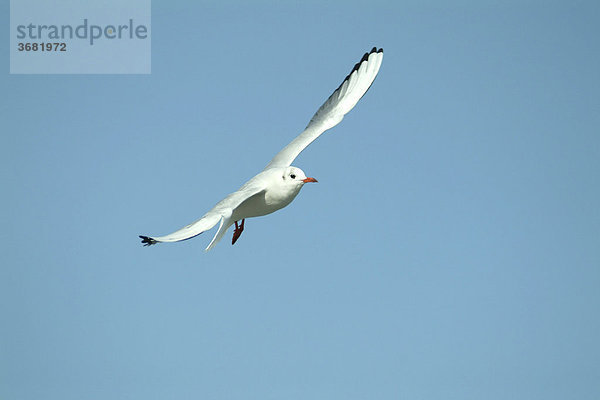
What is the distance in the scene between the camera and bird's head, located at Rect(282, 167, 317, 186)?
34.1ft

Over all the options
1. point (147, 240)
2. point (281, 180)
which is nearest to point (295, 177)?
point (281, 180)

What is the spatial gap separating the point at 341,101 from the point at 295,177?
3608 mm

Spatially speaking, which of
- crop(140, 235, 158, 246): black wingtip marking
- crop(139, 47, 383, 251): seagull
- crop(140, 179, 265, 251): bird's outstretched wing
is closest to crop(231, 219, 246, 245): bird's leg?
crop(139, 47, 383, 251): seagull

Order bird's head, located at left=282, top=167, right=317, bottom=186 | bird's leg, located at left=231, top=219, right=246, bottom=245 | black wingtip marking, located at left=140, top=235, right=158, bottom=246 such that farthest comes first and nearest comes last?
bird's leg, located at left=231, top=219, right=246, bottom=245
bird's head, located at left=282, top=167, right=317, bottom=186
black wingtip marking, located at left=140, top=235, right=158, bottom=246

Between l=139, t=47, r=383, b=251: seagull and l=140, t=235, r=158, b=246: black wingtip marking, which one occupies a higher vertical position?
l=139, t=47, r=383, b=251: seagull

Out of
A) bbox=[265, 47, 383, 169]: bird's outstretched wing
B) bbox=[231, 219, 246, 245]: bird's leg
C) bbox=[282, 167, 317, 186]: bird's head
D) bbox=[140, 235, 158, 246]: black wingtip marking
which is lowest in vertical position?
bbox=[140, 235, 158, 246]: black wingtip marking

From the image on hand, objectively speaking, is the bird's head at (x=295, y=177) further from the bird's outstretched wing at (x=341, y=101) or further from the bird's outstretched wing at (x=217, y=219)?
the bird's outstretched wing at (x=341, y=101)

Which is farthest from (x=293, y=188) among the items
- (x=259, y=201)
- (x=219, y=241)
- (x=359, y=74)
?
(x=359, y=74)

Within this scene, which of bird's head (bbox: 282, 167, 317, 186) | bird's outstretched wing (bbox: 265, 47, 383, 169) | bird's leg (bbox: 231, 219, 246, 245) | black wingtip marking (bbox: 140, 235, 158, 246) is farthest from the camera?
A: bird's outstretched wing (bbox: 265, 47, 383, 169)

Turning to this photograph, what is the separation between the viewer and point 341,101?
44.8 feet

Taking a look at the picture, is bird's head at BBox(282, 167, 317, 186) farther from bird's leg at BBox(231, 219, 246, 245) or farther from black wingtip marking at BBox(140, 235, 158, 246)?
black wingtip marking at BBox(140, 235, 158, 246)

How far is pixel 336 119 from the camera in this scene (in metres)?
13.2

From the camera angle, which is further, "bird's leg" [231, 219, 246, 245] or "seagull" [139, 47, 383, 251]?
"bird's leg" [231, 219, 246, 245]

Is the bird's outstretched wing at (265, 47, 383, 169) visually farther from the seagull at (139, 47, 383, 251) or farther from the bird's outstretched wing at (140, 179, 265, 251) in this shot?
the bird's outstretched wing at (140, 179, 265, 251)
